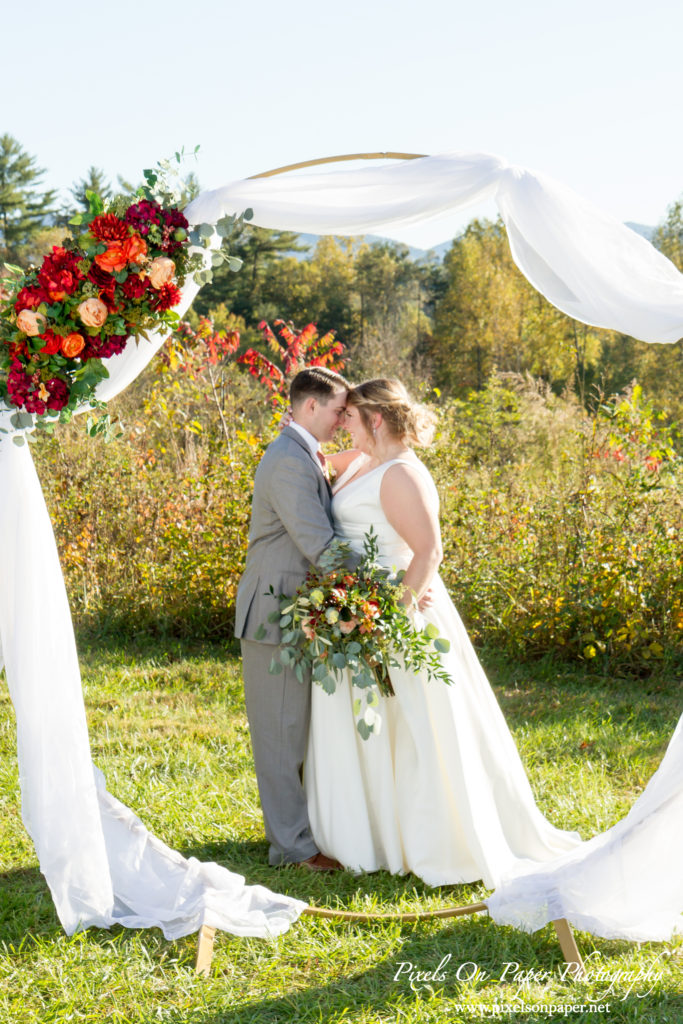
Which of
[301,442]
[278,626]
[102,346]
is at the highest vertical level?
[102,346]

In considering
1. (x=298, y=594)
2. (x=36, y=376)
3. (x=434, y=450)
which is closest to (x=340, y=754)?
(x=298, y=594)

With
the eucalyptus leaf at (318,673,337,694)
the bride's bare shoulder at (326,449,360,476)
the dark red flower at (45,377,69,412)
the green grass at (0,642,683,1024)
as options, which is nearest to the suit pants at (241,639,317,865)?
the green grass at (0,642,683,1024)

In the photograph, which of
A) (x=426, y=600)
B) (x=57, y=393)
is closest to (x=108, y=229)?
(x=57, y=393)

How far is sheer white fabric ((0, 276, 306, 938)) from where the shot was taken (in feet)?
10.6

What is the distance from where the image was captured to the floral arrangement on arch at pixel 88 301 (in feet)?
9.91

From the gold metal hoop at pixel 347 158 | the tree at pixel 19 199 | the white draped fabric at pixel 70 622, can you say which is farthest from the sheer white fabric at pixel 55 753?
the tree at pixel 19 199

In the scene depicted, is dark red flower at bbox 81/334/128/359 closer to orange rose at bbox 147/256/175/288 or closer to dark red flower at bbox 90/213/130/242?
orange rose at bbox 147/256/175/288

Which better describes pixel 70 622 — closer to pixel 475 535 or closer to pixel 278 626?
pixel 278 626

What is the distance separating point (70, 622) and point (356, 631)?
1.04 m

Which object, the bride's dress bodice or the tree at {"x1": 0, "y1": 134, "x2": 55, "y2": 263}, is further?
the tree at {"x1": 0, "y1": 134, "x2": 55, "y2": 263}

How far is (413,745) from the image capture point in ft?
12.2

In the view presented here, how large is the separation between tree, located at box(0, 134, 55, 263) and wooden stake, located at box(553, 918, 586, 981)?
32134 mm

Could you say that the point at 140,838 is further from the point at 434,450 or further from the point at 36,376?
the point at 434,450

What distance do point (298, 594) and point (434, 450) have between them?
3.76m
